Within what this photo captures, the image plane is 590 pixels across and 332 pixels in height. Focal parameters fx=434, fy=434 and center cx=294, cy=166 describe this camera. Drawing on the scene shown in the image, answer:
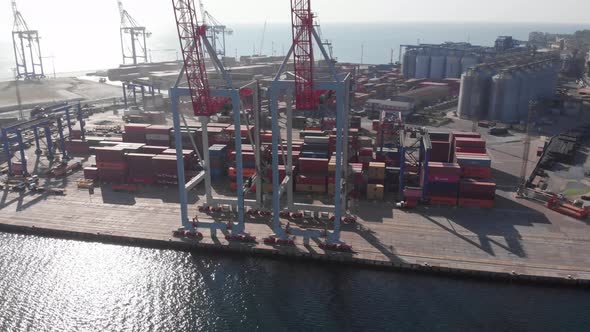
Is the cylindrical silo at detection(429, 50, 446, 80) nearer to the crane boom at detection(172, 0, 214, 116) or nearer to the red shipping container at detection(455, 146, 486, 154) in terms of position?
the red shipping container at detection(455, 146, 486, 154)

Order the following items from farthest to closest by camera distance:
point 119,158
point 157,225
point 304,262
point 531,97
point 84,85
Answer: point 84,85
point 531,97
point 119,158
point 157,225
point 304,262

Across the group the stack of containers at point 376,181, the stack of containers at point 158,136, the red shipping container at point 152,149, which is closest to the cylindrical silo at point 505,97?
the stack of containers at point 376,181

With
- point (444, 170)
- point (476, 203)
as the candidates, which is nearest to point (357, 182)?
point (444, 170)

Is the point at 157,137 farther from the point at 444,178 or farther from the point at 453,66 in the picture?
the point at 453,66

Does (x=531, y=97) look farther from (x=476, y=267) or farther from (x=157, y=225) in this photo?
(x=157, y=225)

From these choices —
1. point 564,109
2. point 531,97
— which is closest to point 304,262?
point 531,97

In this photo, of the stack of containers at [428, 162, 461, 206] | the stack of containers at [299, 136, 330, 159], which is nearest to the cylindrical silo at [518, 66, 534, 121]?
the stack of containers at [428, 162, 461, 206]
